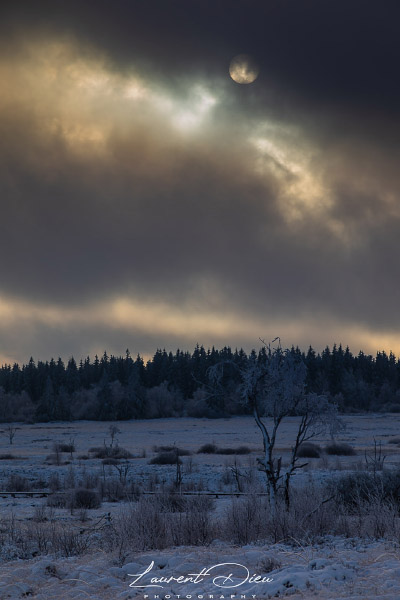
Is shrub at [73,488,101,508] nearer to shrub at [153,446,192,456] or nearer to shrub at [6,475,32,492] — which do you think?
shrub at [6,475,32,492]

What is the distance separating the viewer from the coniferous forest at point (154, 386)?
316 feet

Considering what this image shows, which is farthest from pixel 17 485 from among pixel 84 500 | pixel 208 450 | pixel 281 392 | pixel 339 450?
pixel 339 450

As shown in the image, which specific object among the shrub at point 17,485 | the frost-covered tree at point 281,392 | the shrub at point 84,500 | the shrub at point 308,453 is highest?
the frost-covered tree at point 281,392

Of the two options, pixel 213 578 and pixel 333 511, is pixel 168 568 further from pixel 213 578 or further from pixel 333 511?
pixel 333 511

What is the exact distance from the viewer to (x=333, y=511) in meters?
11.8

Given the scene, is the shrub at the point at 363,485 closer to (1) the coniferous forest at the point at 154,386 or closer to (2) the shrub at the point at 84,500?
(2) the shrub at the point at 84,500

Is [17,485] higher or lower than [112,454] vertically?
lower

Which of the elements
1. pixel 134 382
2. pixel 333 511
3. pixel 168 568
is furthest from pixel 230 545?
pixel 134 382

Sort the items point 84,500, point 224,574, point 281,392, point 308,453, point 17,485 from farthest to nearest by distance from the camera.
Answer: point 308,453, point 17,485, point 84,500, point 281,392, point 224,574

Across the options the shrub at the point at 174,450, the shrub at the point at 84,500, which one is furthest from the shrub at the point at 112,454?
the shrub at the point at 84,500

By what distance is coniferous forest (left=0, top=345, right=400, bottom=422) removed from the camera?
9631 cm

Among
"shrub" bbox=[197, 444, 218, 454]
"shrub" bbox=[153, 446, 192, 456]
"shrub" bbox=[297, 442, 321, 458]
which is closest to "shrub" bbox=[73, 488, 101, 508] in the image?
"shrub" bbox=[297, 442, 321, 458]

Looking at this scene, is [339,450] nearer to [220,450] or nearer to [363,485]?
[220,450]

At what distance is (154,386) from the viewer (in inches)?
4493
